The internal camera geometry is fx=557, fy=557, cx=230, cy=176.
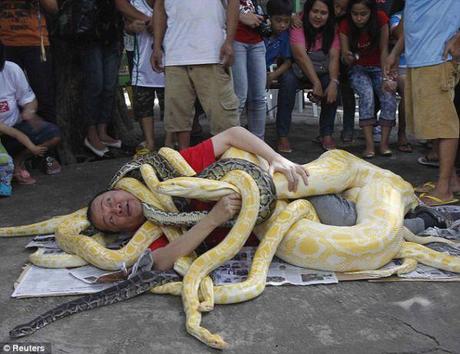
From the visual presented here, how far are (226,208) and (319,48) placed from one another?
13.0 ft

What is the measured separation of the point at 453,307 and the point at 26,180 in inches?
171

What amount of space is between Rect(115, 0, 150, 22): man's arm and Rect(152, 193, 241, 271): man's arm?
342 cm

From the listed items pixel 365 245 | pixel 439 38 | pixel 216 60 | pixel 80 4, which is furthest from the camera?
pixel 80 4

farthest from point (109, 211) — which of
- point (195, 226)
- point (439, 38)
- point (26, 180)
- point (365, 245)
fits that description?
point (439, 38)

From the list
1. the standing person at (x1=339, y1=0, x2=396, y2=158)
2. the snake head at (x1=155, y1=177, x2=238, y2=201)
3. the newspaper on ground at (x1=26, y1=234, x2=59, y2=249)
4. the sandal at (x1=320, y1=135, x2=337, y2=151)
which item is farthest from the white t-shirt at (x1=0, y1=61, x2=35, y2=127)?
the standing person at (x1=339, y1=0, x2=396, y2=158)

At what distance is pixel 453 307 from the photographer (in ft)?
9.82

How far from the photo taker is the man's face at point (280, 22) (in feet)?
21.3

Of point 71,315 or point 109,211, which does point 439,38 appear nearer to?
point 109,211

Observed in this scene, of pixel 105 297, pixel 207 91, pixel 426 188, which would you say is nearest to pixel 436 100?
pixel 426 188

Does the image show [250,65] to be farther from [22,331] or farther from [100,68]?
[22,331]

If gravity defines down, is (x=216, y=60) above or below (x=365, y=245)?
above

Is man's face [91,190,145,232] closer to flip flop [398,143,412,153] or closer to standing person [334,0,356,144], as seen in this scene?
standing person [334,0,356,144]

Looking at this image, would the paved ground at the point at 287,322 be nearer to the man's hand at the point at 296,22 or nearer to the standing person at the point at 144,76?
→ the standing person at the point at 144,76

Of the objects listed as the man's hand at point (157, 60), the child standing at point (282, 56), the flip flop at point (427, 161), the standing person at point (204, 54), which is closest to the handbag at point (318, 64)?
the child standing at point (282, 56)
